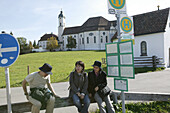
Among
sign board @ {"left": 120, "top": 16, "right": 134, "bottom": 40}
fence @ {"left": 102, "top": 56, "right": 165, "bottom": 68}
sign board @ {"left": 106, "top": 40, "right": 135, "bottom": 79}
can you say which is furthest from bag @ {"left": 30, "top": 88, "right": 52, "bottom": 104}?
fence @ {"left": 102, "top": 56, "right": 165, "bottom": 68}

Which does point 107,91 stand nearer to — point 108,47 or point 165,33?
point 108,47

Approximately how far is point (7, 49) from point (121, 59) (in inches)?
105

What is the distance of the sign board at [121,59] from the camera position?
3.92 metres

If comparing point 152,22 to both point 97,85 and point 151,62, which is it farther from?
point 97,85

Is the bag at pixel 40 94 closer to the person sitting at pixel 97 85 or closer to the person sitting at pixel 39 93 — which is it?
the person sitting at pixel 39 93

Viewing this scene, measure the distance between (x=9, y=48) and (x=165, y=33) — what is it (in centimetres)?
2145

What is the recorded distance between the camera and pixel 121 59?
4.12m

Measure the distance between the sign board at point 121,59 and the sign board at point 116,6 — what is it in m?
0.85

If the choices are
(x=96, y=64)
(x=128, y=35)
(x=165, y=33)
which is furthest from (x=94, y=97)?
(x=165, y=33)

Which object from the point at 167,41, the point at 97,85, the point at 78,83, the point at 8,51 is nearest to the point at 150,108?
the point at 97,85

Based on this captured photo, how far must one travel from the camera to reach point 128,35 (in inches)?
183

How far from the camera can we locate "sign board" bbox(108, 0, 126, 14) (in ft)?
13.8

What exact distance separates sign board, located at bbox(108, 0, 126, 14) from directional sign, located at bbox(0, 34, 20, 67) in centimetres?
244

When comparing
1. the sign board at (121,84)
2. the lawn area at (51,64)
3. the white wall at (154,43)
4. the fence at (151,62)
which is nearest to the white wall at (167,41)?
the white wall at (154,43)
